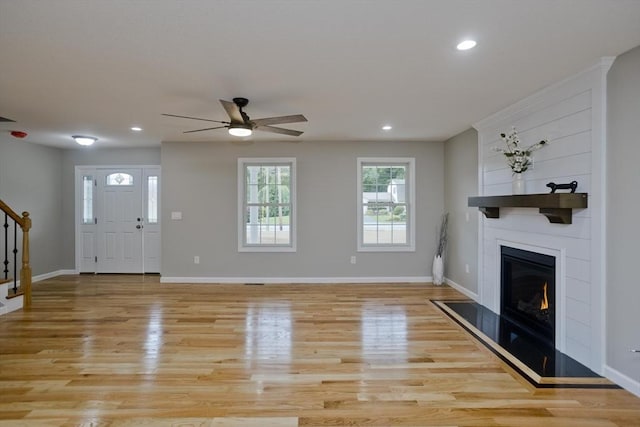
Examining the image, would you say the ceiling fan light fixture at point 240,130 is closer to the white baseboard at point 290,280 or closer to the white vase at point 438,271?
the white baseboard at point 290,280

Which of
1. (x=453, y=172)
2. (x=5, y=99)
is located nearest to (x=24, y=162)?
(x=5, y=99)

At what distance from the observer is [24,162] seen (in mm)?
5637

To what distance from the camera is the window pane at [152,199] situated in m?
6.43

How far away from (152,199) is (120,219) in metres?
0.75

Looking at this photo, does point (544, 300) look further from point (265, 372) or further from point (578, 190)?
point (265, 372)

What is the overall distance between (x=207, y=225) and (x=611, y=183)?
5.40 m

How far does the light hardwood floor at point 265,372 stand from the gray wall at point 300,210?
1406 mm

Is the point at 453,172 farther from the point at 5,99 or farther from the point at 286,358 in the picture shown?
the point at 5,99

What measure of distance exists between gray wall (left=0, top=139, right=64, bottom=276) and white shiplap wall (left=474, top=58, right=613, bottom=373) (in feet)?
24.5

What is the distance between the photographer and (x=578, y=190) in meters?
2.75

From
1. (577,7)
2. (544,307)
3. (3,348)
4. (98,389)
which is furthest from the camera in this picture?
(544,307)

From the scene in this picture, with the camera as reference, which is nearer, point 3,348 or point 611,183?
point 611,183

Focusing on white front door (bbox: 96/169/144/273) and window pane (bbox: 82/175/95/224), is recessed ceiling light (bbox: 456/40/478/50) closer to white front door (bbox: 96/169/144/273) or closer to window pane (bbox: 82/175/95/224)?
white front door (bbox: 96/169/144/273)

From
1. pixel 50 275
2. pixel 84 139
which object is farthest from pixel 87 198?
pixel 84 139
